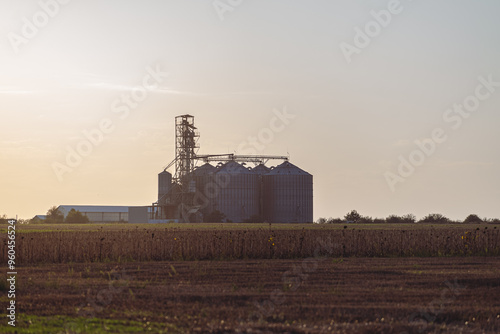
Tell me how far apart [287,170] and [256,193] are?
19.0 feet

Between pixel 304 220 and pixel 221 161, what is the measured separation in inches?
647

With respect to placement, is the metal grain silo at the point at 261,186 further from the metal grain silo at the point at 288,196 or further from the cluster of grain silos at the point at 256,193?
the metal grain silo at the point at 288,196

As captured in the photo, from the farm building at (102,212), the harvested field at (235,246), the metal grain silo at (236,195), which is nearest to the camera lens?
the harvested field at (235,246)

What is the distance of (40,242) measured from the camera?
34.8 metres

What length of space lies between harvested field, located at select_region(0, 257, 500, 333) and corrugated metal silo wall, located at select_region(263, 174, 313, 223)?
226 ft

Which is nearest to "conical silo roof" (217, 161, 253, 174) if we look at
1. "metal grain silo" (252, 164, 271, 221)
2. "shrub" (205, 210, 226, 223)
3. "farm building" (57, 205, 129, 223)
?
"metal grain silo" (252, 164, 271, 221)

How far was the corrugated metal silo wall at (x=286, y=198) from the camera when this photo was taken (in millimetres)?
99125

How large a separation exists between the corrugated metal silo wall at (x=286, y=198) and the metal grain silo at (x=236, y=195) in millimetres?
2133

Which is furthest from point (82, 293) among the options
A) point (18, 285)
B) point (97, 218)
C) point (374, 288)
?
point (97, 218)

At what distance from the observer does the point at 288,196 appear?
99.2 m

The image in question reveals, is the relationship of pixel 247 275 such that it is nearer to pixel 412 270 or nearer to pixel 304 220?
pixel 412 270

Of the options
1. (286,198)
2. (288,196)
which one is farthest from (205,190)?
(288,196)

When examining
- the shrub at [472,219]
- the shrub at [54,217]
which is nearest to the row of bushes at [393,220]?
the shrub at [472,219]

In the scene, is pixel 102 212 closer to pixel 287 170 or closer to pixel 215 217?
pixel 215 217
